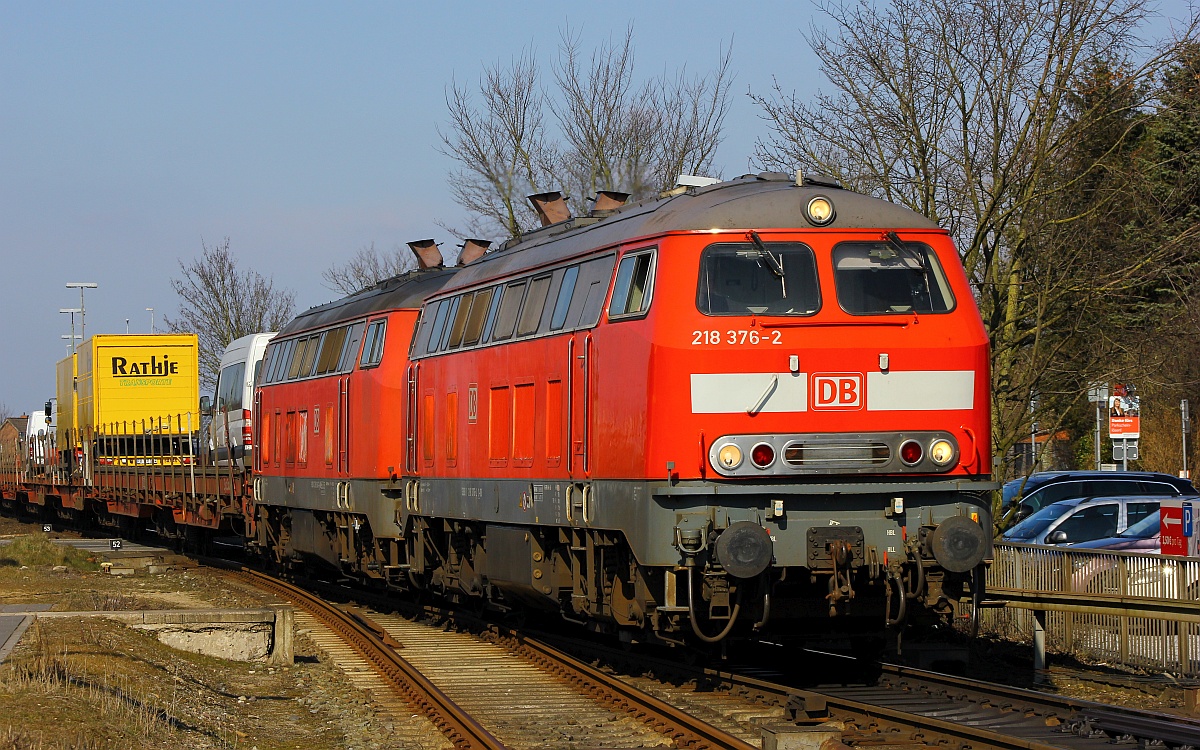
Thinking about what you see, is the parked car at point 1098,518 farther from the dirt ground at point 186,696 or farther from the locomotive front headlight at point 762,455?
the locomotive front headlight at point 762,455

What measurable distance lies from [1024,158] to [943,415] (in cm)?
928

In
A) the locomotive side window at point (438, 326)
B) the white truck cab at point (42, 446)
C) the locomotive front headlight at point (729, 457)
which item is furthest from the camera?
the white truck cab at point (42, 446)

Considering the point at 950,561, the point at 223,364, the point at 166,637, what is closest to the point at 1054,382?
the point at 950,561

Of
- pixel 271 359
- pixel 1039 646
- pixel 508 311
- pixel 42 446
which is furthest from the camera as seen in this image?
pixel 42 446

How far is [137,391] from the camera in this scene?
36.2 metres

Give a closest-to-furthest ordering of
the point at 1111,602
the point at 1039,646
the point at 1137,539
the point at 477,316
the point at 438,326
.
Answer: the point at 1111,602 → the point at 1039,646 → the point at 477,316 → the point at 438,326 → the point at 1137,539

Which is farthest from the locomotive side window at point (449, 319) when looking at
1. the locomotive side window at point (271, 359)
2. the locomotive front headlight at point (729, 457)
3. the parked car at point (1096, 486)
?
the parked car at point (1096, 486)

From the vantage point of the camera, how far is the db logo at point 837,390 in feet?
36.8

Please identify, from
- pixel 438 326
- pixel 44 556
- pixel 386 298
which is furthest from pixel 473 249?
pixel 44 556

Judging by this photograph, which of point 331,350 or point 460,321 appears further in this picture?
point 331,350

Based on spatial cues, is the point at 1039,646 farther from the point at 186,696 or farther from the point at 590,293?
the point at 186,696

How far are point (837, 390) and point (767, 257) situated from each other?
1157 mm

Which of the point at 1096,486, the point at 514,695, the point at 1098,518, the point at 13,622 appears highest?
the point at 1096,486

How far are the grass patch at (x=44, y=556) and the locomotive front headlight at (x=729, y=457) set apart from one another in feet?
62.5
